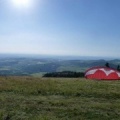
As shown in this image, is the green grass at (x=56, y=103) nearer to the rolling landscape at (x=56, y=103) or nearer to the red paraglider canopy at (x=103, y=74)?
the rolling landscape at (x=56, y=103)

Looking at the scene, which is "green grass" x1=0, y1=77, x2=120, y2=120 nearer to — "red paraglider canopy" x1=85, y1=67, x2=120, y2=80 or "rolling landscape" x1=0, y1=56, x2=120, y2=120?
"rolling landscape" x1=0, y1=56, x2=120, y2=120

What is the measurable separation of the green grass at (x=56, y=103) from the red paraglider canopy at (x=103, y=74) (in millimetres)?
13080

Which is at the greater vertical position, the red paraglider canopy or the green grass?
the red paraglider canopy

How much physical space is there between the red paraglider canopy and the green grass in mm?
13080

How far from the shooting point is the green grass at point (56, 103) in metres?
14.6

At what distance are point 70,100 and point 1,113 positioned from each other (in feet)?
20.0

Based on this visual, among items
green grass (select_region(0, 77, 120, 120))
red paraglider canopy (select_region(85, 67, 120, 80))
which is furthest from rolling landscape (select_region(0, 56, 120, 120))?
red paraglider canopy (select_region(85, 67, 120, 80))

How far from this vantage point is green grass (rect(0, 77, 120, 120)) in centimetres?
1462

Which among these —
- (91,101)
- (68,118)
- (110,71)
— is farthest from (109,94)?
(110,71)

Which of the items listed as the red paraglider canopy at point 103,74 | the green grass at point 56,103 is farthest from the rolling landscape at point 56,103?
the red paraglider canopy at point 103,74

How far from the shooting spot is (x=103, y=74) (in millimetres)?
36031

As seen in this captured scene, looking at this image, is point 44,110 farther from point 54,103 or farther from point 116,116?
point 116,116

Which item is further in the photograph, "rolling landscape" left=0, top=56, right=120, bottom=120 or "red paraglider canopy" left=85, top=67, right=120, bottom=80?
"red paraglider canopy" left=85, top=67, right=120, bottom=80

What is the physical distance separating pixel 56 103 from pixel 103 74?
1964 cm
